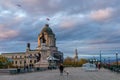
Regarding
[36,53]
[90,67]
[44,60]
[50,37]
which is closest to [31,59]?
[36,53]

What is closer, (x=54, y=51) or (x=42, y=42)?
(x=42, y=42)

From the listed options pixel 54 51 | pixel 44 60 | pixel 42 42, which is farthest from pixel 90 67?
pixel 54 51

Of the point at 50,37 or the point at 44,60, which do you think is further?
the point at 50,37

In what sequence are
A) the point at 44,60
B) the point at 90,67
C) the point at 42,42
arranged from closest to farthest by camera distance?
1. the point at 90,67
2. the point at 44,60
3. the point at 42,42

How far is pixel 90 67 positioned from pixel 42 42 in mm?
96651

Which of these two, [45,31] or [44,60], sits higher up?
[45,31]

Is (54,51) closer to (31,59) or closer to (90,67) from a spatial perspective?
(31,59)

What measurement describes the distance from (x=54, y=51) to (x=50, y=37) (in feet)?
29.3

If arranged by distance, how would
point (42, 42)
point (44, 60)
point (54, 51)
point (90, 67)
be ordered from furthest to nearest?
point (54, 51) → point (42, 42) → point (44, 60) → point (90, 67)

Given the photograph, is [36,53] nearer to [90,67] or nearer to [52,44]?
[52,44]

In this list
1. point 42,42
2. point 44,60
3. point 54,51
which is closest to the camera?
point 44,60

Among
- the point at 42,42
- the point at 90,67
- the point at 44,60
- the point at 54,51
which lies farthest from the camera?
the point at 54,51

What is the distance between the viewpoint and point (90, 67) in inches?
3223

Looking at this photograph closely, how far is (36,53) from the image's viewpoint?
19912 centimetres
